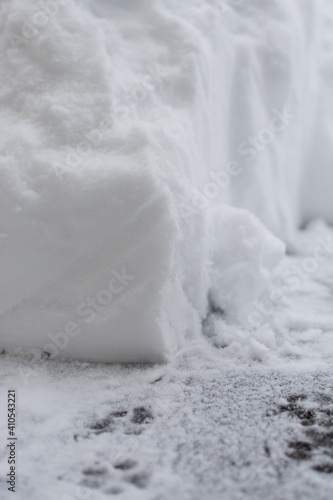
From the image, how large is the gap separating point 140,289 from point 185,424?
1.73 feet

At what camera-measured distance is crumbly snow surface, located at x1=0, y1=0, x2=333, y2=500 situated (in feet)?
4.66

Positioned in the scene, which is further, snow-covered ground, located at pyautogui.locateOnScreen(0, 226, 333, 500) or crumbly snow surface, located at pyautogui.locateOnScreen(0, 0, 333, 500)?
crumbly snow surface, located at pyautogui.locateOnScreen(0, 0, 333, 500)

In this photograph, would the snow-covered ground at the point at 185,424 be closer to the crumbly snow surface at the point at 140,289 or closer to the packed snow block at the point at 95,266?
the crumbly snow surface at the point at 140,289

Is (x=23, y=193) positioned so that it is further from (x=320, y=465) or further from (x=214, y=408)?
(x=320, y=465)

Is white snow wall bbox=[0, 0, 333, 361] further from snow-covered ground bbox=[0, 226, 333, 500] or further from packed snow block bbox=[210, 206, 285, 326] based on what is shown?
snow-covered ground bbox=[0, 226, 333, 500]

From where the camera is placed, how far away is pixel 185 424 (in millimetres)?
1562

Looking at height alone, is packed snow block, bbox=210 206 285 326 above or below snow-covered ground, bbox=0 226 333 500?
above

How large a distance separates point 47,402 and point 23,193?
2.50 ft

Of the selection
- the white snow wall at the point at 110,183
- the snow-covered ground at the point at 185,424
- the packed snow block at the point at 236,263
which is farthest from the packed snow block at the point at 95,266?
the packed snow block at the point at 236,263

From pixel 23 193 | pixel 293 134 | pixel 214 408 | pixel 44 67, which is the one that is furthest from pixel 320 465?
pixel 293 134

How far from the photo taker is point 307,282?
105 inches

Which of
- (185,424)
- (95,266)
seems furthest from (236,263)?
(185,424)

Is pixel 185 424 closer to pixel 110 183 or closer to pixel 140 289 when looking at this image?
pixel 140 289

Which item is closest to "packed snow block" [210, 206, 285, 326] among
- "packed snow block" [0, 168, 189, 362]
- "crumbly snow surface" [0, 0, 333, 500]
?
"crumbly snow surface" [0, 0, 333, 500]
